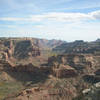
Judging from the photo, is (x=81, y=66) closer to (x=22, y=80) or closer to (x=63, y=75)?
(x=63, y=75)

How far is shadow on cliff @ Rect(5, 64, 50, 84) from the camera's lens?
116700mm

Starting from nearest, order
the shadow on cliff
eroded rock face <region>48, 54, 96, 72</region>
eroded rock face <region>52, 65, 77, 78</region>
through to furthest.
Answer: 1. eroded rock face <region>52, 65, 77, 78</region>
2. the shadow on cliff
3. eroded rock face <region>48, 54, 96, 72</region>

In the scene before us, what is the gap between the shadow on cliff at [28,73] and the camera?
4594 inches

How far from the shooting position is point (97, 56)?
183m

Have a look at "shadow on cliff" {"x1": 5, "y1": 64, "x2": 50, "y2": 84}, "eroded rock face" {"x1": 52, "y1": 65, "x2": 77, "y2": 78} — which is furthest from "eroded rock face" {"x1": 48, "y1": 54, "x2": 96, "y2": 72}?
"eroded rock face" {"x1": 52, "y1": 65, "x2": 77, "y2": 78}

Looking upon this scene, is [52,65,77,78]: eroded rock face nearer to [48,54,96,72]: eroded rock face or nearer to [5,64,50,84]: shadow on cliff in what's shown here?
[5,64,50,84]: shadow on cliff

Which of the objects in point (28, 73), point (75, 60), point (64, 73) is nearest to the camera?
point (64, 73)

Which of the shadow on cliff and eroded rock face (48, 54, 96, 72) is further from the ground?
eroded rock face (48, 54, 96, 72)

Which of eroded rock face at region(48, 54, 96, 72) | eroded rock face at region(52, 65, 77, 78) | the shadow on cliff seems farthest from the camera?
eroded rock face at region(48, 54, 96, 72)

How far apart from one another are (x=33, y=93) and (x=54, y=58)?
96.7 meters

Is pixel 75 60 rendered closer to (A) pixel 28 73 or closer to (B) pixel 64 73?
(B) pixel 64 73

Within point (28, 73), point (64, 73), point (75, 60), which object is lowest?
point (28, 73)

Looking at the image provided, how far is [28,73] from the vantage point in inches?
4938

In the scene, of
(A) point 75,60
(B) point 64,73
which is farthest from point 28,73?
(A) point 75,60
